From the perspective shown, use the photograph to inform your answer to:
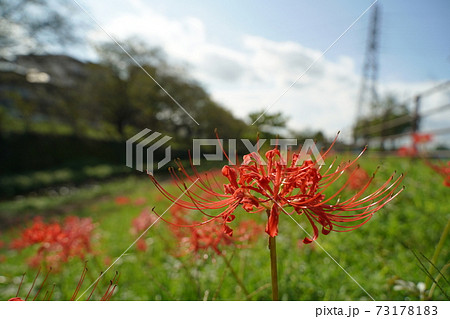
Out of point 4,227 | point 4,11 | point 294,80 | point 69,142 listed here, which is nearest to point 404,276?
point 294,80

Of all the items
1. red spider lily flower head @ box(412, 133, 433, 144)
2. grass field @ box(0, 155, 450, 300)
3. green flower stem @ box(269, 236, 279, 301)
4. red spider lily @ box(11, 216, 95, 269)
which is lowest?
grass field @ box(0, 155, 450, 300)

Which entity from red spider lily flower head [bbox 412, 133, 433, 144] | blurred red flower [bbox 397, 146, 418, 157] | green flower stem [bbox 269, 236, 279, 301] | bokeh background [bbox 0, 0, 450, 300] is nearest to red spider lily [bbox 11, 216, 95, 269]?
bokeh background [bbox 0, 0, 450, 300]

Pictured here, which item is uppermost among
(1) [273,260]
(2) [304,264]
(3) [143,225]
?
(1) [273,260]

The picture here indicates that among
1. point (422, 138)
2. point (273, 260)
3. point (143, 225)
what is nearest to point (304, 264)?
point (143, 225)

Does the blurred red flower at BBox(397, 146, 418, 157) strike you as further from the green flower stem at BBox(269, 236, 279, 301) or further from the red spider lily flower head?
the green flower stem at BBox(269, 236, 279, 301)

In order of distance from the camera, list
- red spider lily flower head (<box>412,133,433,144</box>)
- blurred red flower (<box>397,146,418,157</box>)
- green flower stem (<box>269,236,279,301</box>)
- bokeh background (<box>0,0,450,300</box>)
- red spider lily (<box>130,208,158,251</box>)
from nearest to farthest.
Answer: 1. green flower stem (<box>269,236,279,301</box>)
2. bokeh background (<box>0,0,450,300</box>)
3. red spider lily (<box>130,208,158,251</box>)
4. red spider lily flower head (<box>412,133,433,144</box>)
5. blurred red flower (<box>397,146,418,157</box>)

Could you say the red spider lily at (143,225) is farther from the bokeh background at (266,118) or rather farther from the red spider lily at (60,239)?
the red spider lily at (60,239)

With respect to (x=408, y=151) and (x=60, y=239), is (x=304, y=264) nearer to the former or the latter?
(x=60, y=239)

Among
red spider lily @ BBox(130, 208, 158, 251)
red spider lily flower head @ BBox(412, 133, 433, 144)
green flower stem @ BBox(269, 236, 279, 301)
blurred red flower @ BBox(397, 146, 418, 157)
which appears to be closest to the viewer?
green flower stem @ BBox(269, 236, 279, 301)

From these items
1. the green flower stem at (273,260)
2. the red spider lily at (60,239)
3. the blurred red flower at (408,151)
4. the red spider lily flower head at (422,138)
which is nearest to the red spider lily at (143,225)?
the red spider lily at (60,239)
